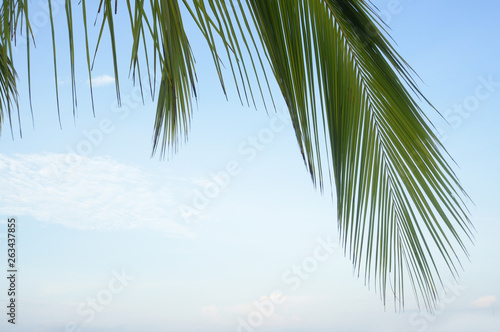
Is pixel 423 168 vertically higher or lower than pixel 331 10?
lower

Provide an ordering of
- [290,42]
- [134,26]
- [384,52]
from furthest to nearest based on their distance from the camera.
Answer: [384,52] → [290,42] → [134,26]

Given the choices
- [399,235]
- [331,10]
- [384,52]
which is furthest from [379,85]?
[399,235]

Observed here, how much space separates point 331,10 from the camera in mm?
1915

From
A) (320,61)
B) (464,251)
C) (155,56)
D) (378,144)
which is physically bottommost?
(464,251)

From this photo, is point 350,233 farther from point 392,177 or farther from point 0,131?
point 0,131

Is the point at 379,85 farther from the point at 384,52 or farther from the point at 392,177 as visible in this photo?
the point at 392,177

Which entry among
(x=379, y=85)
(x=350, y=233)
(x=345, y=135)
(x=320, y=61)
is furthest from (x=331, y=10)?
(x=350, y=233)

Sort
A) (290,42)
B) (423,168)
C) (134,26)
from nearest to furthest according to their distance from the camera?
(134,26), (290,42), (423,168)

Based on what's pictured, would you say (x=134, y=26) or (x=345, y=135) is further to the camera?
(x=345, y=135)

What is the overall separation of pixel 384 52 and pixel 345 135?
38 cm

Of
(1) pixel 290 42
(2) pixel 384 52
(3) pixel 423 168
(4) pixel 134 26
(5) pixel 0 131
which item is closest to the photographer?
(4) pixel 134 26

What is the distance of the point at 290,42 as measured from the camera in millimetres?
1722

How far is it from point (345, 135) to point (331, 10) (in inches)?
18.6

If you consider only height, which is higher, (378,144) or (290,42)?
(290,42)
